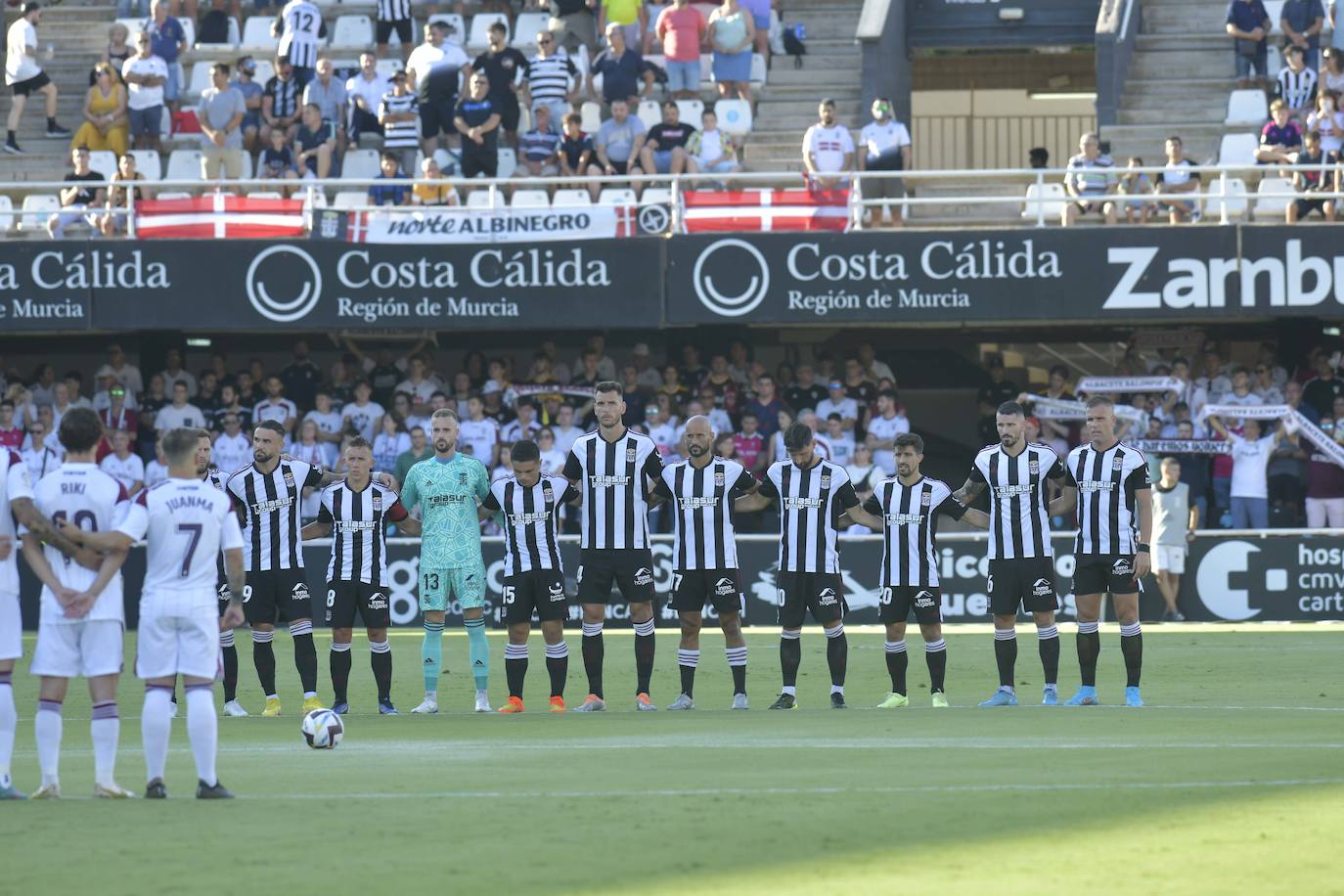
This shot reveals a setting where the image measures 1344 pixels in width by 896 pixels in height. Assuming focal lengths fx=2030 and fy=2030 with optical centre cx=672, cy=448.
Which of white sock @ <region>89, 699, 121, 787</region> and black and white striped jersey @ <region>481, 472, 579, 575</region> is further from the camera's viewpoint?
black and white striped jersey @ <region>481, 472, 579, 575</region>

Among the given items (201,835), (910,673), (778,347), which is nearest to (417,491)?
(910,673)

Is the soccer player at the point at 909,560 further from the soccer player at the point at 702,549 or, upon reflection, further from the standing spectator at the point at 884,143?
the standing spectator at the point at 884,143

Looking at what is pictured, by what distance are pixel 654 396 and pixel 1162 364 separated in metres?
6.58

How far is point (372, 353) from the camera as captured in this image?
2866cm

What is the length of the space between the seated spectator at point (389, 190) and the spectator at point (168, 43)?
4.15 m

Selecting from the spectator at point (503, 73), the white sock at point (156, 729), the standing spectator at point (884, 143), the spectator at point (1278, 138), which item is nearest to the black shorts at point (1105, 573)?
the white sock at point (156, 729)

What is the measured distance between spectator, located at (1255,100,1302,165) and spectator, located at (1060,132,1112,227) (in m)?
1.87

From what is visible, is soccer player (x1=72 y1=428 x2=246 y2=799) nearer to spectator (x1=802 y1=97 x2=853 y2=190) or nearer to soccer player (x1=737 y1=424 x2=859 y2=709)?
soccer player (x1=737 y1=424 x2=859 y2=709)

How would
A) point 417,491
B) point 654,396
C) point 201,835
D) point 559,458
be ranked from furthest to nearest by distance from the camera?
point 654,396 → point 559,458 → point 417,491 → point 201,835

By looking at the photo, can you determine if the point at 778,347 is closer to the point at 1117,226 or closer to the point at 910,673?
the point at 1117,226

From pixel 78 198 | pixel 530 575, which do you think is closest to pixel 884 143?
pixel 78 198

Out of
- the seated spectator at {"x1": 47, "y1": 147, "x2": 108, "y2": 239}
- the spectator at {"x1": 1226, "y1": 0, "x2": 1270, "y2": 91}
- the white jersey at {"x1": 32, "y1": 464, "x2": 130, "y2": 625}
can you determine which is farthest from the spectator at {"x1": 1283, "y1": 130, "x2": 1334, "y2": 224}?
the white jersey at {"x1": 32, "y1": 464, "x2": 130, "y2": 625}

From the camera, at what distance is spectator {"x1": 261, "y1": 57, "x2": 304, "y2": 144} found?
2766 cm

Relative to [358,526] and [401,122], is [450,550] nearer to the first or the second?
[358,526]
